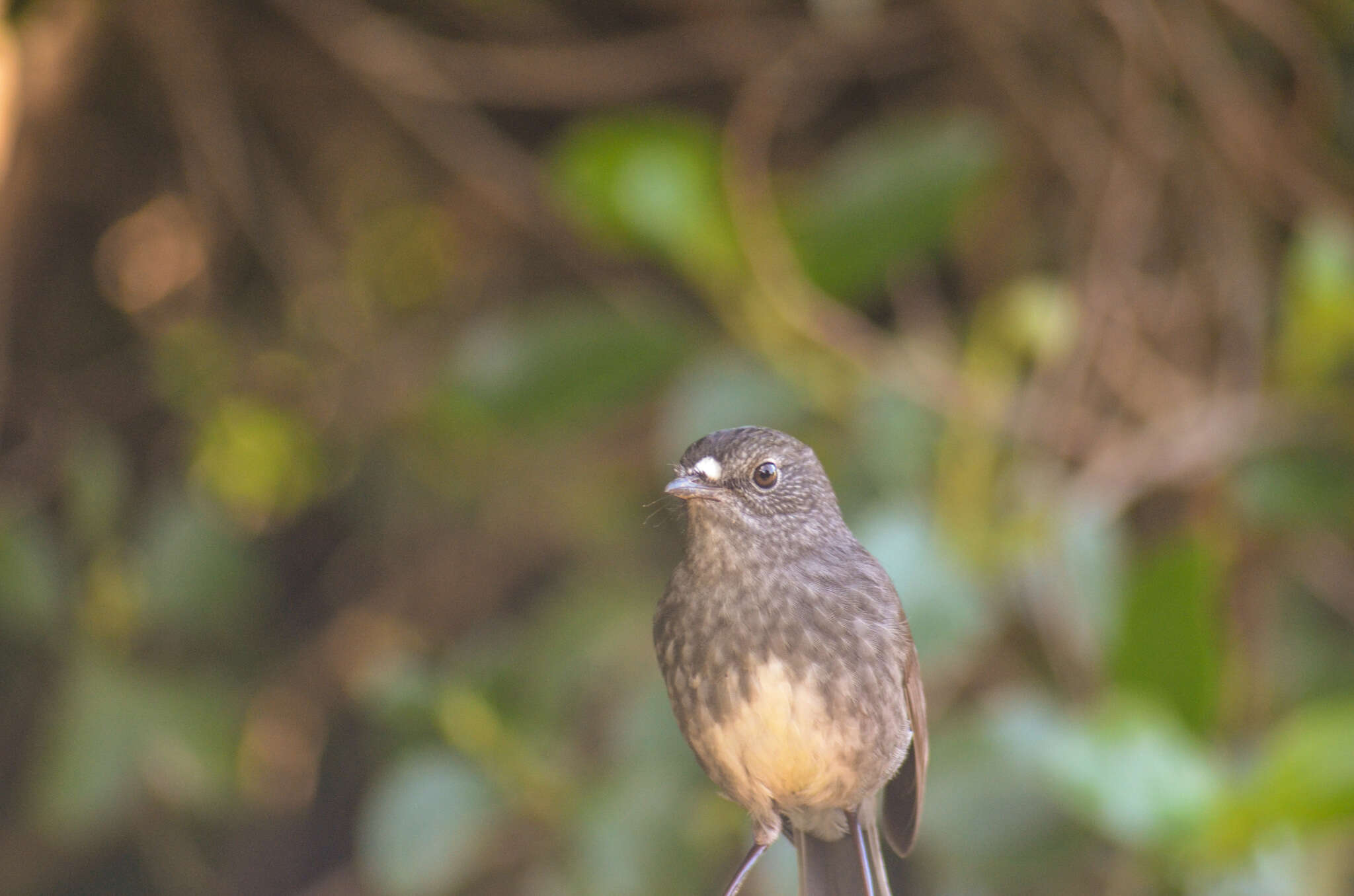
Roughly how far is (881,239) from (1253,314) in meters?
1.32

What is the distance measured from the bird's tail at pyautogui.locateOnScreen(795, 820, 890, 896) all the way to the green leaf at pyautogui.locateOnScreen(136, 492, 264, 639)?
2742 mm

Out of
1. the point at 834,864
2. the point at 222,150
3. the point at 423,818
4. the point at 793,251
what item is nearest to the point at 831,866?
the point at 834,864

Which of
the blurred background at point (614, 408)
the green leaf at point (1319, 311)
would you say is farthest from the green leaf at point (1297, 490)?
the green leaf at point (1319, 311)

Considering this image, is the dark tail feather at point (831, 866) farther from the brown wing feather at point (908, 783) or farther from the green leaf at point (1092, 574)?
the green leaf at point (1092, 574)

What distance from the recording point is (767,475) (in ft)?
2.93

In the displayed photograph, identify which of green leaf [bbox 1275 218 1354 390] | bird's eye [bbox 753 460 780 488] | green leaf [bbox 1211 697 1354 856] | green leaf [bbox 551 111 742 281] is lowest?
bird's eye [bbox 753 460 780 488]

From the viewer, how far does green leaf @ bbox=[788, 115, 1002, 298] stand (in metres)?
2.78

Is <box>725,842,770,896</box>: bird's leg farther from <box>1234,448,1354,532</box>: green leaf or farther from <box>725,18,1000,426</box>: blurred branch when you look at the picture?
<box>1234,448,1354,532</box>: green leaf

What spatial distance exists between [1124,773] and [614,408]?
1.42 meters

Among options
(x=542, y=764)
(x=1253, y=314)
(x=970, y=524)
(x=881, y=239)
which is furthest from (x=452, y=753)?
(x=1253, y=314)

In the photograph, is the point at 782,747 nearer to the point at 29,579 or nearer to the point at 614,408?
the point at 614,408

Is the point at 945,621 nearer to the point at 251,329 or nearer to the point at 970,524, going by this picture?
the point at 970,524

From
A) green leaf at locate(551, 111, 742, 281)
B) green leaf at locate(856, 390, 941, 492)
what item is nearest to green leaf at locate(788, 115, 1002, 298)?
green leaf at locate(551, 111, 742, 281)

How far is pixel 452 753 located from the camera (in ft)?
8.60
